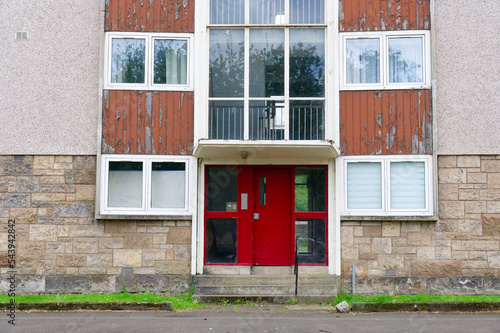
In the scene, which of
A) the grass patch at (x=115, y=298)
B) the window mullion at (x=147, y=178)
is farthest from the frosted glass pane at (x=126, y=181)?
the grass patch at (x=115, y=298)

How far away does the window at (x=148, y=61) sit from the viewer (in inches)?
424

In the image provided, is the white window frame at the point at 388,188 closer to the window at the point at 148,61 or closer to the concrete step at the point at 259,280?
the concrete step at the point at 259,280

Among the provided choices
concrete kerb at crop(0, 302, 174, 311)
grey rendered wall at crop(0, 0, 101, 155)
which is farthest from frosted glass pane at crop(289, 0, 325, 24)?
concrete kerb at crop(0, 302, 174, 311)

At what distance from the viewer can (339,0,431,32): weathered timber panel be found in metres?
10.7

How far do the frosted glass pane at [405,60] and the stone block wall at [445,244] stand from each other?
1.90 m

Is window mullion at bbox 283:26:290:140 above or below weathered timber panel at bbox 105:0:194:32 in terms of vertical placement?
below

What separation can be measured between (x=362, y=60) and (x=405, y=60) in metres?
0.92

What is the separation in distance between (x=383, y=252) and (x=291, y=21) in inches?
210

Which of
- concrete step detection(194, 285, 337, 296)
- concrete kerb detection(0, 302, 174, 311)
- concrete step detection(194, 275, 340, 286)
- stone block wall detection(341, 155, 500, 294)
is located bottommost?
concrete kerb detection(0, 302, 174, 311)

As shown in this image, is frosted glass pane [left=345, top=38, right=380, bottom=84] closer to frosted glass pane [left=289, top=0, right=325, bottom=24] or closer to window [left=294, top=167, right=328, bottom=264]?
frosted glass pane [left=289, top=0, right=325, bottom=24]

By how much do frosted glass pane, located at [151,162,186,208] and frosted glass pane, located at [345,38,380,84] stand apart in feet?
13.8

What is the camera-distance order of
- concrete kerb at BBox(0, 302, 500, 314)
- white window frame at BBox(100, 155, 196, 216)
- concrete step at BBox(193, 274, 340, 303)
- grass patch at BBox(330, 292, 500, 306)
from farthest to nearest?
white window frame at BBox(100, 155, 196, 216), concrete step at BBox(193, 274, 340, 303), grass patch at BBox(330, 292, 500, 306), concrete kerb at BBox(0, 302, 500, 314)

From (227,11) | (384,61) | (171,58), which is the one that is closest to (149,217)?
(171,58)

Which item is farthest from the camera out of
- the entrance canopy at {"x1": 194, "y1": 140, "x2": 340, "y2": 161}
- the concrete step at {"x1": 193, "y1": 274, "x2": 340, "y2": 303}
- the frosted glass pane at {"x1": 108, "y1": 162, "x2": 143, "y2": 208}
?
the frosted glass pane at {"x1": 108, "y1": 162, "x2": 143, "y2": 208}
